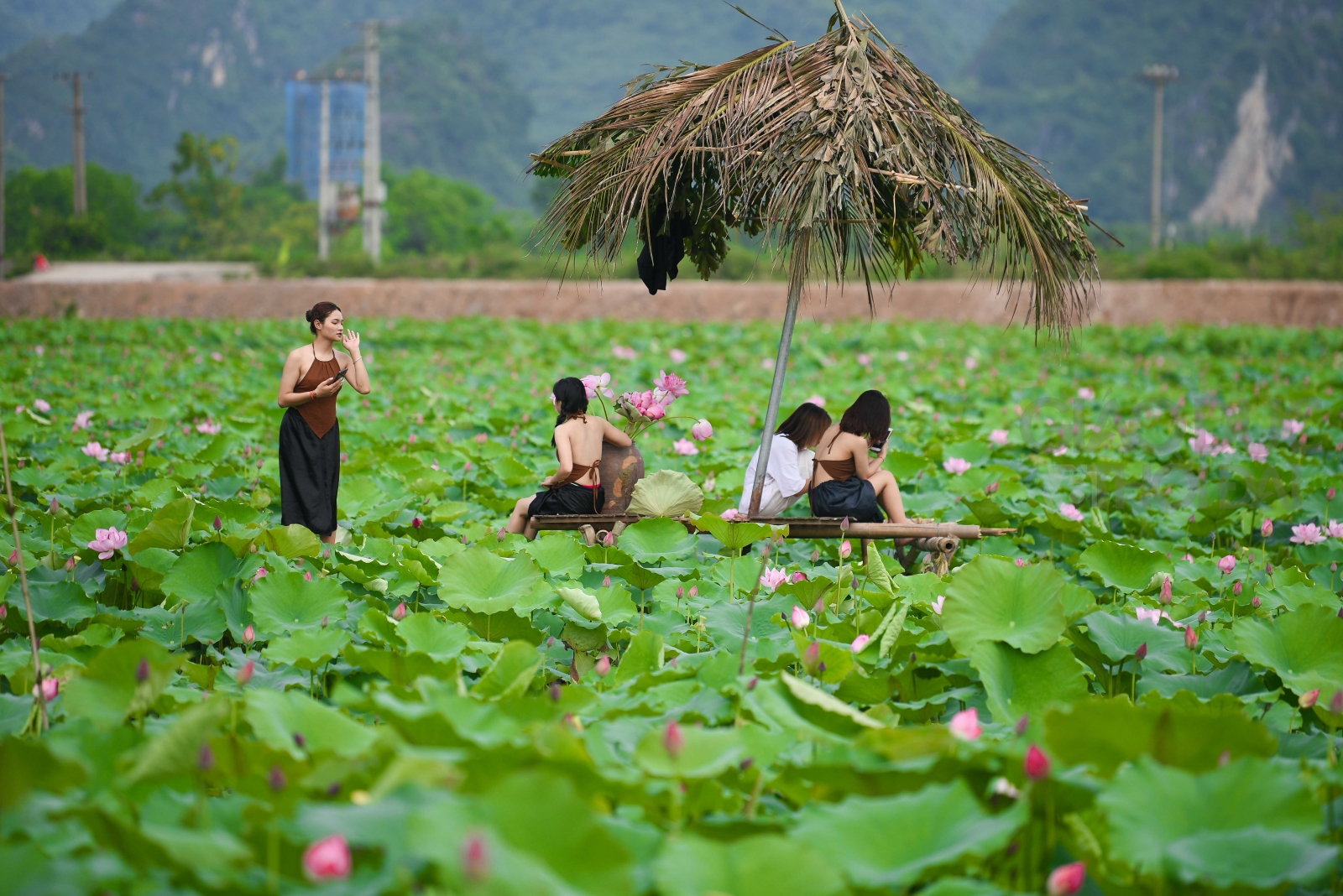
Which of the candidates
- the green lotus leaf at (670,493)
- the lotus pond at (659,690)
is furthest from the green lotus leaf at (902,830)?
the green lotus leaf at (670,493)

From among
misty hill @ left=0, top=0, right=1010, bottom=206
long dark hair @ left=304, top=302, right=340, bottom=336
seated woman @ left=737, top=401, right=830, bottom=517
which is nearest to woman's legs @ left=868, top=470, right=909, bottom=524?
seated woman @ left=737, top=401, right=830, bottom=517

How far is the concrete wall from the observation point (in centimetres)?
1766

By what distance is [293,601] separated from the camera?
284 cm

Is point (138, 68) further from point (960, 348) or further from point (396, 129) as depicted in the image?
point (960, 348)

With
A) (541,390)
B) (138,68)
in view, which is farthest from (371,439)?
(138,68)

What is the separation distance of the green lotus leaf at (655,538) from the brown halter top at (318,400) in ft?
4.25

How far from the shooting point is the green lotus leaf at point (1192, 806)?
1.57 metres

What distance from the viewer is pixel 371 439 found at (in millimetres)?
6602

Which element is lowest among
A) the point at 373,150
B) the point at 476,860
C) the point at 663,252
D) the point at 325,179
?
the point at 476,860

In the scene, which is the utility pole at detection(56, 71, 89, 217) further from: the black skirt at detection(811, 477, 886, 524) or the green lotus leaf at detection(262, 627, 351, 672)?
the green lotus leaf at detection(262, 627, 351, 672)

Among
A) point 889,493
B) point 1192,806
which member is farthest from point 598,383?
point 1192,806

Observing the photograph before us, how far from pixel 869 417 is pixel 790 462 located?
353 millimetres

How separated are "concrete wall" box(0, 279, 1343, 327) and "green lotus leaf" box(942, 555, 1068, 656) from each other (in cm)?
1551

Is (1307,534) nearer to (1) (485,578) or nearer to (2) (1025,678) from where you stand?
(2) (1025,678)
